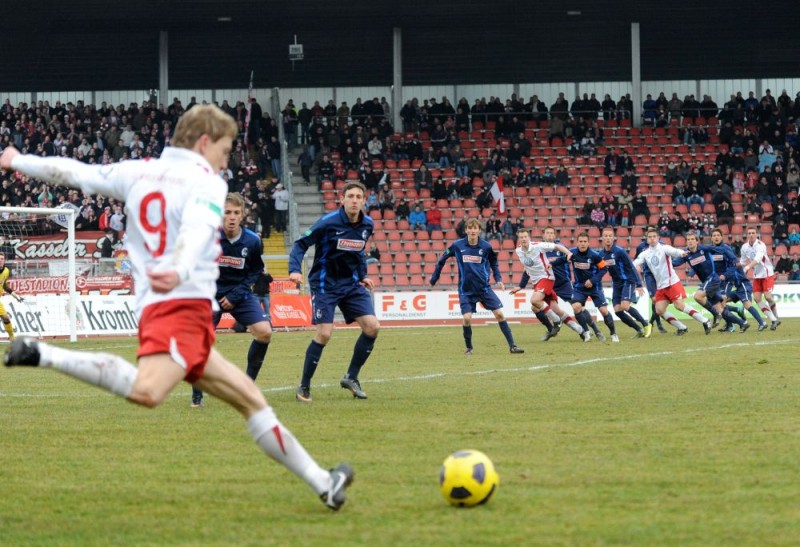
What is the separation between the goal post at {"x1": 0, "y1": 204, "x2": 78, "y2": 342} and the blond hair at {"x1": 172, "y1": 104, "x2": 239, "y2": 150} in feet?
69.7

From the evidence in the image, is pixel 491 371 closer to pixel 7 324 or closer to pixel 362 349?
Answer: pixel 362 349

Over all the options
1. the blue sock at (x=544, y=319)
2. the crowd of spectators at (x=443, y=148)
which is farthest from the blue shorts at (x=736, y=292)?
the crowd of spectators at (x=443, y=148)

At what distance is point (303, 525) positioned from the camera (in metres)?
5.79

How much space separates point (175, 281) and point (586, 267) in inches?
788

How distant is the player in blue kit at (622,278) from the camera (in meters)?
25.1

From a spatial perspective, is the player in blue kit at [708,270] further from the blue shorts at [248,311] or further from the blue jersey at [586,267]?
the blue shorts at [248,311]

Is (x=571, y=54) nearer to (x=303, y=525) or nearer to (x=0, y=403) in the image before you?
(x=0, y=403)

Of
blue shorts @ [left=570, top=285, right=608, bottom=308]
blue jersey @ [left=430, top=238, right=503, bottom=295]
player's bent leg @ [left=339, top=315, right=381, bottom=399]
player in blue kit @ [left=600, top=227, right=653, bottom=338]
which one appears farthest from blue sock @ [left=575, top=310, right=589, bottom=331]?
player's bent leg @ [left=339, top=315, right=381, bottom=399]

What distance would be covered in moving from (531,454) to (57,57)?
41628mm

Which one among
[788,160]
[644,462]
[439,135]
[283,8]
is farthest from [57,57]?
[644,462]

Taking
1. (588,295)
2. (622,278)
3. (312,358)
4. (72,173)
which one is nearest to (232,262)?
(312,358)

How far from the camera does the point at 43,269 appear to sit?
28328 millimetres

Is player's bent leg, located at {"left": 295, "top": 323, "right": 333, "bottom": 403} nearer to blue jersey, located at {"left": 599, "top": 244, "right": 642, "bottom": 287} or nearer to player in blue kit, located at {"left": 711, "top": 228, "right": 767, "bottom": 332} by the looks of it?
blue jersey, located at {"left": 599, "top": 244, "right": 642, "bottom": 287}

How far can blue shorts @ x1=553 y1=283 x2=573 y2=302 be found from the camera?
25.3 m
